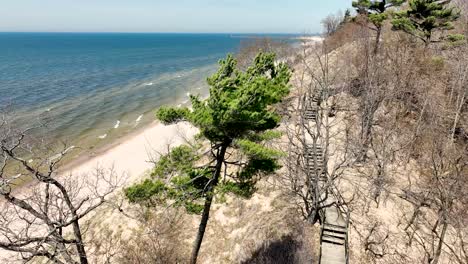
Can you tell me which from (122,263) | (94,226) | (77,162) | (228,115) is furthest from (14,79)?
(228,115)

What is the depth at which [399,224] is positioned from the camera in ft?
57.7

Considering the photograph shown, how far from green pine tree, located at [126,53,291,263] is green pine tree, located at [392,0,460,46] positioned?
16.8 meters

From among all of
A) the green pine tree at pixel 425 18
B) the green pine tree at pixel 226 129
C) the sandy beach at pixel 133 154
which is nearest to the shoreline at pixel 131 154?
the sandy beach at pixel 133 154

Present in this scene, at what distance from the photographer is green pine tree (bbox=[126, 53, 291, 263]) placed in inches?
442

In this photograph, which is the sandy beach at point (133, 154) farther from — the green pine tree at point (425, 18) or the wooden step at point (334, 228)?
the green pine tree at point (425, 18)

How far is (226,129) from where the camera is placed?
11.6m

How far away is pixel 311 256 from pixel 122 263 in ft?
35.4

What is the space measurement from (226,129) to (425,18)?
21504 mm

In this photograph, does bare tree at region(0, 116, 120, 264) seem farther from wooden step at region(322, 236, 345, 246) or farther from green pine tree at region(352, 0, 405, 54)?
green pine tree at region(352, 0, 405, 54)

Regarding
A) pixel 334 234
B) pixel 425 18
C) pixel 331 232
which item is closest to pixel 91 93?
pixel 425 18

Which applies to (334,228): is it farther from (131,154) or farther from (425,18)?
(131,154)

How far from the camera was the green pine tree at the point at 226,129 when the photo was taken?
11219 millimetres

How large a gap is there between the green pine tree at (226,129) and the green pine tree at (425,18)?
16.8 metres

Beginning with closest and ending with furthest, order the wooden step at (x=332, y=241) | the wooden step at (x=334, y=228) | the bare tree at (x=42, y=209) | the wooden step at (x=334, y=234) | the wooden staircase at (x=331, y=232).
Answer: the bare tree at (x=42, y=209), the wooden staircase at (x=331, y=232), the wooden step at (x=332, y=241), the wooden step at (x=334, y=234), the wooden step at (x=334, y=228)
